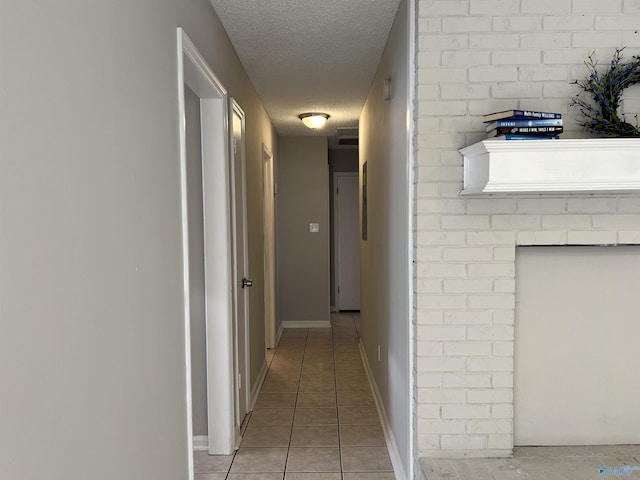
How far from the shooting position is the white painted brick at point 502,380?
216 centimetres

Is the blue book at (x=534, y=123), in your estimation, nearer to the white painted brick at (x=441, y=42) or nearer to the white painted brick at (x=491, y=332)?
the white painted brick at (x=441, y=42)

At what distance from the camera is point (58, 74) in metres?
1.00

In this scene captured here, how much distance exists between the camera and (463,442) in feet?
7.13

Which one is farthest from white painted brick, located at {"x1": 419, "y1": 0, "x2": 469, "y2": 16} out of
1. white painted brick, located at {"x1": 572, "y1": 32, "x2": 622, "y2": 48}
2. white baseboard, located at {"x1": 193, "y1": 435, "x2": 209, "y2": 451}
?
white baseboard, located at {"x1": 193, "y1": 435, "x2": 209, "y2": 451}

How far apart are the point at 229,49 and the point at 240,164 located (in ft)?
2.35

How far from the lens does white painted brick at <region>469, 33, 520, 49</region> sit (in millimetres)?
2115

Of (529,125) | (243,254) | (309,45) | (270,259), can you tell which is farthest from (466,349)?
(270,259)

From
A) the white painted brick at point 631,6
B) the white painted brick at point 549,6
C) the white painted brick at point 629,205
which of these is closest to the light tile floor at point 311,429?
the white painted brick at point 629,205

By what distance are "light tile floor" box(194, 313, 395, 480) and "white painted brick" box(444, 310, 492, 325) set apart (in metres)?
1.04

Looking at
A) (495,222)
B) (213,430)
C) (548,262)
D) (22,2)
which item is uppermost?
(22,2)

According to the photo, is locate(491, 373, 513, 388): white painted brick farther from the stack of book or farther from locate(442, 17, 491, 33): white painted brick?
locate(442, 17, 491, 33): white painted brick

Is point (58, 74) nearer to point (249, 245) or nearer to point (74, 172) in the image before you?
point (74, 172)

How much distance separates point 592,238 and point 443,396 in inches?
37.2

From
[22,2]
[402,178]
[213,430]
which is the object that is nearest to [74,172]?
[22,2]
